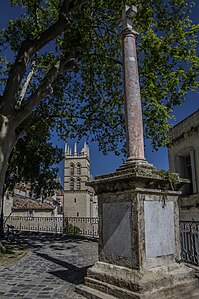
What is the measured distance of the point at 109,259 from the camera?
4.99 meters

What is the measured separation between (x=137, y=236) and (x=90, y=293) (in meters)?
1.36

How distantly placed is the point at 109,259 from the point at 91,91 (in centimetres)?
1002

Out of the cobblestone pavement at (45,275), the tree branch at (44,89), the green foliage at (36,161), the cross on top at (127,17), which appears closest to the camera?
the cobblestone pavement at (45,275)

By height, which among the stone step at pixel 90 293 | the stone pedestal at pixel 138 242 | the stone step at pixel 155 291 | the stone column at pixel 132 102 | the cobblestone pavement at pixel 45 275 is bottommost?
the cobblestone pavement at pixel 45 275

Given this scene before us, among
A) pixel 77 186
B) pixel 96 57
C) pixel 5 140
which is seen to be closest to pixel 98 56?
pixel 96 57

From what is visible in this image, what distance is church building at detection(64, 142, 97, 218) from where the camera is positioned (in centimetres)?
7325

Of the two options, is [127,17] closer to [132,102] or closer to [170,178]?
[132,102]

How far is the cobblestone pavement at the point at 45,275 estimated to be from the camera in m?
5.27

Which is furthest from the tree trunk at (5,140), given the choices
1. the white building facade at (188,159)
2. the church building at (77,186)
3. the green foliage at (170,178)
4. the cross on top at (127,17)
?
the church building at (77,186)

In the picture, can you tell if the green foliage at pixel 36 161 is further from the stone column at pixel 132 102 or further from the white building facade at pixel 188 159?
the stone column at pixel 132 102

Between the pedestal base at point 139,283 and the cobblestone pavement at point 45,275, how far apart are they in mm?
410

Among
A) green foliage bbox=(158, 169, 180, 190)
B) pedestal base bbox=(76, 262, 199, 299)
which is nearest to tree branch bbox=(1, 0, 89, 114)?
green foliage bbox=(158, 169, 180, 190)

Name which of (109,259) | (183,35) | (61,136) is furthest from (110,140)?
(109,259)

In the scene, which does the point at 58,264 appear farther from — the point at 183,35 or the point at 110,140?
the point at 183,35
